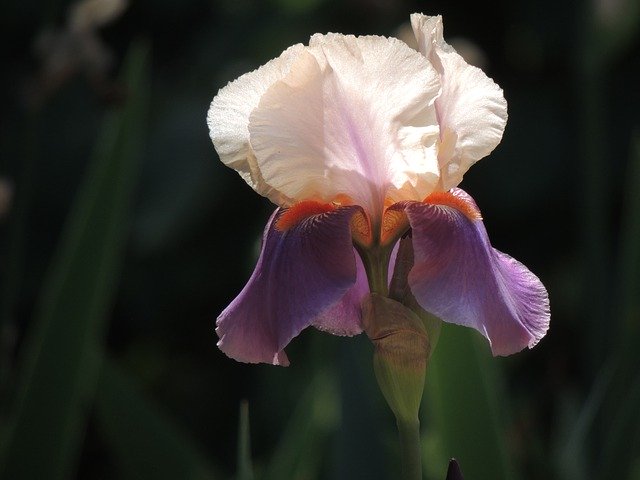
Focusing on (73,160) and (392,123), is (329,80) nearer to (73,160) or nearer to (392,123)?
(392,123)

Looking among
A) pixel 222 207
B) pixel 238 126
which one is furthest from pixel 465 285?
pixel 222 207

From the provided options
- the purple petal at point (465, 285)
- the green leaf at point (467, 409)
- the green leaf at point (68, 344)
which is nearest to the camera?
the purple petal at point (465, 285)

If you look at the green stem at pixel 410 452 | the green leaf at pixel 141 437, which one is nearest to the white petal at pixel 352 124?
the green stem at pixel 410 452

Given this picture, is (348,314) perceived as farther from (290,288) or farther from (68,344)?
(68,344)

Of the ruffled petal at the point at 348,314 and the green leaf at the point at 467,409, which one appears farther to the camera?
the green leaf at the point at 467,409

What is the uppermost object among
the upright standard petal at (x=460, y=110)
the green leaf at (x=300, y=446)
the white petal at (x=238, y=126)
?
the white petal at (x=238, y=126)

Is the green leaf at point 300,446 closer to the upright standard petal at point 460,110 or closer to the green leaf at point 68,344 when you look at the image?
the green leaf at point 68,344
